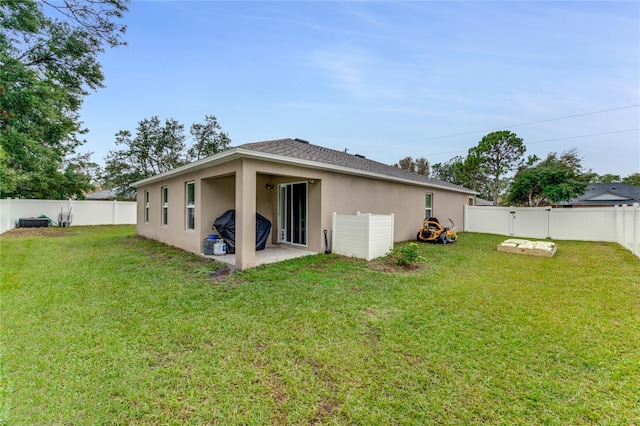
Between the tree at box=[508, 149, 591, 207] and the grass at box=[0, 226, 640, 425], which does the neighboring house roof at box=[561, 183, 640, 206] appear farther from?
the grass at box=[0, 226, 640, 425]

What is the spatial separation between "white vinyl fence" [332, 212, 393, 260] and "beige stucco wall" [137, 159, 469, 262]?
0.44 m

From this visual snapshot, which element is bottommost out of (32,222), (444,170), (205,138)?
(32,222)

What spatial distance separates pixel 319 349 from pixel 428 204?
11.6 m

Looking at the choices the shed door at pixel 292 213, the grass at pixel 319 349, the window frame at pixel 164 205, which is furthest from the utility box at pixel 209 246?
the window frame at pixel 164 205

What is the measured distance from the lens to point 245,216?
6047mm

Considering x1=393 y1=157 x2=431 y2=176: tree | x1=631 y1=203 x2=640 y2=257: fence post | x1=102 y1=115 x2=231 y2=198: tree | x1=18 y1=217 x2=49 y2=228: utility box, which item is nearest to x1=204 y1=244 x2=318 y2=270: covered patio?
x1=631 y1=203 x2=640 y2=257: fence post

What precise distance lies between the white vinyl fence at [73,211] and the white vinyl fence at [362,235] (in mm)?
16637

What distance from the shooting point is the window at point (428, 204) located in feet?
41.9

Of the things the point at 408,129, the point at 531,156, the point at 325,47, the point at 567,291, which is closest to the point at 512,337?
the point at 567,291

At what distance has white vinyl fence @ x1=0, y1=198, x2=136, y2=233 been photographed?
14086 mm

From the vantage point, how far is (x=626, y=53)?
8594 millimetres

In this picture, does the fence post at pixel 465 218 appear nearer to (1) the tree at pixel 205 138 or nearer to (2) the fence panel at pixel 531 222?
(2) the fence panel at pixel 531 222

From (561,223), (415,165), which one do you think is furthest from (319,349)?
(415,165)

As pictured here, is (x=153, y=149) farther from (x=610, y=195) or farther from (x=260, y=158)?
(x=610, y=195)
